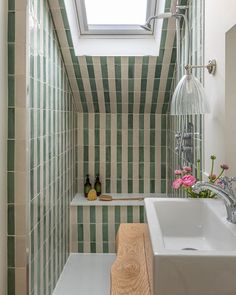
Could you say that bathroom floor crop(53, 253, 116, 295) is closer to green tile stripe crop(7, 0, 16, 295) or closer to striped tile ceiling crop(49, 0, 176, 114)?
green tile stripe crop(7, 0, 16, 295)

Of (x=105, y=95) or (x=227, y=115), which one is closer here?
(x=227, y=115)

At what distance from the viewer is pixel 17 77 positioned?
76.5 inches

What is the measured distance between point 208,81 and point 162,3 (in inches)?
42.5

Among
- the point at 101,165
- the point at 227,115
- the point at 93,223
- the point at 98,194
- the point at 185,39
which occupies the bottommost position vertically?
the point at 93,223

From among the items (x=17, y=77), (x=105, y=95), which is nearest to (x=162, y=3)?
(x=105, y=95)

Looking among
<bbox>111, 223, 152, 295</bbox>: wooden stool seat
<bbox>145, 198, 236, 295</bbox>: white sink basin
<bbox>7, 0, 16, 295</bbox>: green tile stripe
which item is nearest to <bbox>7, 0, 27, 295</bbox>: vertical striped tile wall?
<bbox>7, 0, 16, 295</bbox>: green tile stripe

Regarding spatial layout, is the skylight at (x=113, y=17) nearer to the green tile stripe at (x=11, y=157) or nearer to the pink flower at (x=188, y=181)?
the green tile stripe at (x=11, y=157)

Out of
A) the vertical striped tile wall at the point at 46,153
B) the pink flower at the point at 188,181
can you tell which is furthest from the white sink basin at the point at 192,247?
the vertical striped tile wall at the point at 46,153

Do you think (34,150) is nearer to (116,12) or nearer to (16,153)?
(16,153)

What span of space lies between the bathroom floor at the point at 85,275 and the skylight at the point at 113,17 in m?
2.00

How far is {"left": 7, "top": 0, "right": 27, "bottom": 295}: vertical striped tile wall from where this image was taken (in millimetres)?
1934

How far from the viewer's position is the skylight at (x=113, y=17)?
2.97m

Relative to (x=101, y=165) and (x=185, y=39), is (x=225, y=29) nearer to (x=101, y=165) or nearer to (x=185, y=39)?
(x=185, y=39)

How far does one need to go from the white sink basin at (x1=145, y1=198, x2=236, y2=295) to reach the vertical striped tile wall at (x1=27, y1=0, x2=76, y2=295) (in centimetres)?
88
